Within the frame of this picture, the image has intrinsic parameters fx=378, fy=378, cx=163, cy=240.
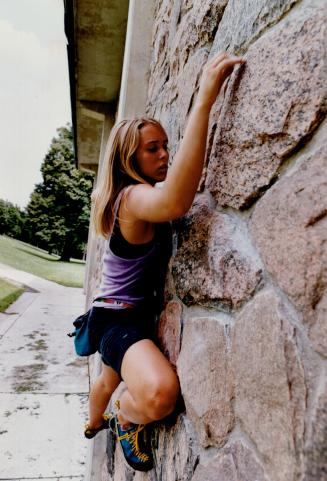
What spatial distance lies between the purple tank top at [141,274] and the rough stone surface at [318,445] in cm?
99

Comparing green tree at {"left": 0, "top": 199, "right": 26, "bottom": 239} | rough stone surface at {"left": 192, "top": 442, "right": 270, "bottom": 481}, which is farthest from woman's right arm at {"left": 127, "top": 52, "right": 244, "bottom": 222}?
green tree at {"left": 0, "top": 199, "right": 26, "bottom": 239}

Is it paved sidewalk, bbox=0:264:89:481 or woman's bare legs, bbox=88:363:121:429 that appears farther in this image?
paved sidewalk, bbox=0:264:89:481

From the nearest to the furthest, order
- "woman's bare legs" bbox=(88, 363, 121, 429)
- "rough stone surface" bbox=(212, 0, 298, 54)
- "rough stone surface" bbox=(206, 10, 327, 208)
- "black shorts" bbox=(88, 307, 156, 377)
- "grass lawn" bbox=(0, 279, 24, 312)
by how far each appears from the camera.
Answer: "rough stone surface" bbox=(206, 10, 327, 208) < "rough stone surface" bbox=(212, 0, 298, 54) < "black shorts" bbox=(88, 307, 156, 377) < "woman's bare legs" bbox=(88, 363, 121, 429) < "grass lawn" bbox=(0, 279, 24, 312)

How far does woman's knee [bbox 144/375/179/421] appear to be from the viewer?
127 cm

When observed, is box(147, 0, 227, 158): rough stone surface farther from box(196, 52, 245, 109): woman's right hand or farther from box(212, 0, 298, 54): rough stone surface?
box(196, 52, 245, 109): woman's right hand

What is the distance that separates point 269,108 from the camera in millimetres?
890

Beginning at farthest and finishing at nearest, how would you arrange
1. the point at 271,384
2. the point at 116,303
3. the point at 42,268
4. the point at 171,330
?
the point at 42,268 → the point at 116,303 → the point at 171,330 → the point at 271,384

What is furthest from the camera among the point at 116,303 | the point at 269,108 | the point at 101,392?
the point at 101,392

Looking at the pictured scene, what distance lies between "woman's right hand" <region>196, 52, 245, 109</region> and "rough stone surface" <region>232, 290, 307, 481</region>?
2.00ft

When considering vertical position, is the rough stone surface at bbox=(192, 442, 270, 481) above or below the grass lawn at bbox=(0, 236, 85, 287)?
below

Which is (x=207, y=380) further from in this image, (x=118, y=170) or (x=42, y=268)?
(x=42, y=268)

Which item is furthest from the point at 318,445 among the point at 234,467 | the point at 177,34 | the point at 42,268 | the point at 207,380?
the point at 42,268

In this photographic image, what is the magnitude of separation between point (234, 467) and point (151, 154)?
3.73 ft

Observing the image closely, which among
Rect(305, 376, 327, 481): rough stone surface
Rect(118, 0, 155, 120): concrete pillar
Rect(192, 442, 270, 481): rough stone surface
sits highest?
Rect(118, 0, 155, 120): concrete pillar
